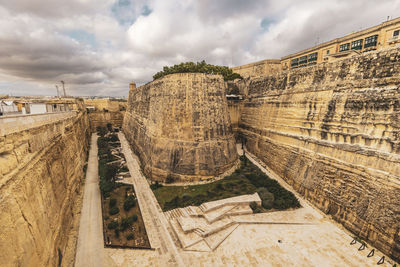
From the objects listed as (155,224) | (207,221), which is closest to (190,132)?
(207,221)

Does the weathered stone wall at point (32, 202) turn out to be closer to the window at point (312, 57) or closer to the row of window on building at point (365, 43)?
the row of window on building at point (365, 43)

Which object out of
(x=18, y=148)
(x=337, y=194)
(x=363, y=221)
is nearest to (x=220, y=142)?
(x=337, y=194)

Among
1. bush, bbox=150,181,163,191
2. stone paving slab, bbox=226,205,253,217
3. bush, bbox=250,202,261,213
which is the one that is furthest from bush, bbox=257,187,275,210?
bush, bbox=150,181,163,191

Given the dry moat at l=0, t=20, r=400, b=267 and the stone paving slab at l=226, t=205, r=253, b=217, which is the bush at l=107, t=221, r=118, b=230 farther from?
the stone paving slab at l=226, t=205, r=253, b=217

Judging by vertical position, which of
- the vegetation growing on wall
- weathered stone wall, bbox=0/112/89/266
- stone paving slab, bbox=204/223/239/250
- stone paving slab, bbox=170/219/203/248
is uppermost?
the vegetation growing on wall

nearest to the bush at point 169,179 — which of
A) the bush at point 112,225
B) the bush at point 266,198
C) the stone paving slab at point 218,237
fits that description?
the bush at point 112,225

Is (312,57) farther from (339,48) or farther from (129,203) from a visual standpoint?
(129,203)

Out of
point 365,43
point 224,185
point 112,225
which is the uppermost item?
point 365,43
